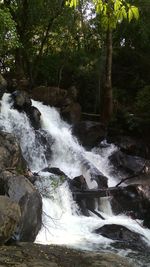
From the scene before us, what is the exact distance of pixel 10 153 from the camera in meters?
11.4

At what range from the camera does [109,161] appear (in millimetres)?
16828

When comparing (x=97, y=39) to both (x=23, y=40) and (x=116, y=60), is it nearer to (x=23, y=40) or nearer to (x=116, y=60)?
(x=116, y=60)

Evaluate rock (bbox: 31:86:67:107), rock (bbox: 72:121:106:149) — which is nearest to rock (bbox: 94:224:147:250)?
rock (bbox: 72:121:106:149)

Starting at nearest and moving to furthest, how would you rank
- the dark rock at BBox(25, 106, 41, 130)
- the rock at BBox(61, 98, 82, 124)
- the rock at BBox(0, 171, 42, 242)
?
the rock at BBox(0, 171, 42, 242) < the dark rock at BBox(25, 106, 41, 130) < the rock at BBox(61, 98, 82, 124)

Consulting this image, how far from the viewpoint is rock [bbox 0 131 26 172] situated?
11094mm

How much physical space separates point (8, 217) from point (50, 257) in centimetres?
110

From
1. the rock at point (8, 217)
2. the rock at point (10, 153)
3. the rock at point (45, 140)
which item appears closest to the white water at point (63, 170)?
the rock at point (45, 140)

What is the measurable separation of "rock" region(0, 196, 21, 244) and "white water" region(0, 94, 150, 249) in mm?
1516

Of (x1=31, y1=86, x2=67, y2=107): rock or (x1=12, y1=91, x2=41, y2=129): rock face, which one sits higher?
(x1=31, y1=86, x2=67, y2=107): rock

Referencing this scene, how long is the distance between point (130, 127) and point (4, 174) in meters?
9.61

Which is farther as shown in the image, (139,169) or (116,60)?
(116,60)

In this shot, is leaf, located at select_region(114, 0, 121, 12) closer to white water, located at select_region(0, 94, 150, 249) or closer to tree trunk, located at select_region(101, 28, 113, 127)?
white water, located at select_region(0, 94, 150, 249)

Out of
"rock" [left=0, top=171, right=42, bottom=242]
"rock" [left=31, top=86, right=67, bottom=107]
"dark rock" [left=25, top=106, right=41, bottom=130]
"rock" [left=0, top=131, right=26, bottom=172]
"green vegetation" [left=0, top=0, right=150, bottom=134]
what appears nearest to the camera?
"rock" [left=0, top=171, right=42, bottom=242]

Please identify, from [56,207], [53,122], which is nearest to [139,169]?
[53,122]
